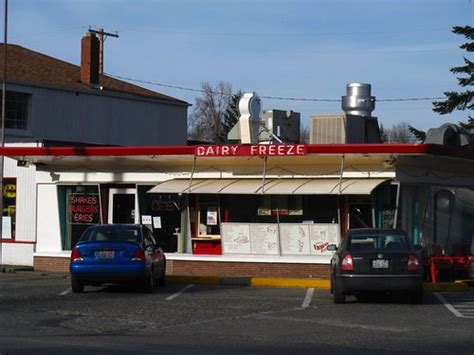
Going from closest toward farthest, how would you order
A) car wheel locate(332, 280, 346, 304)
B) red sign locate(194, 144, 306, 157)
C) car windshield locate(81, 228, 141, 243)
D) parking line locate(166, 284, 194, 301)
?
car wheel locate(332, 280, 346, 304), parking line locate(166, 284, 194, 301), car windshield locate(81, 228, 141, 243), red sign locate(194, 144, 306, 157)

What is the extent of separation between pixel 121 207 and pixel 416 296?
439 inches

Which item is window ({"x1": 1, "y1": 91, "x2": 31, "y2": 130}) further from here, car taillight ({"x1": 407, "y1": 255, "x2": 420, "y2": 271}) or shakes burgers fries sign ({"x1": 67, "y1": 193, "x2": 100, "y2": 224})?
car taillight ({"x1": 407, "y1": 255, "x2": 420, "y2": 271})

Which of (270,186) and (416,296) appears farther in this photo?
(270,186)

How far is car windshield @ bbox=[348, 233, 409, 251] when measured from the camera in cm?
1748

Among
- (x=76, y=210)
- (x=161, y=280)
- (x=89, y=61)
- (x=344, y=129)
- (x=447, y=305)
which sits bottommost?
(x=447, y=305)

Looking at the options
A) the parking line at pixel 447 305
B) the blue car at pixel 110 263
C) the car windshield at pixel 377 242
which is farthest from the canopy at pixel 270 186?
the blue car at pixel 110 263

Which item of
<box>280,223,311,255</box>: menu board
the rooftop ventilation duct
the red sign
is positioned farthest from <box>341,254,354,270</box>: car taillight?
the rooftop ventilation duct

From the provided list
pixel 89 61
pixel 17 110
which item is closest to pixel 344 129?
pixel 17 110

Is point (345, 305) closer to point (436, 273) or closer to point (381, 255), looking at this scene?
point (381, 255)

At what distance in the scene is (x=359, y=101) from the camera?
30.1 m

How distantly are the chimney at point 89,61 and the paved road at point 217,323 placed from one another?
20.0 meters

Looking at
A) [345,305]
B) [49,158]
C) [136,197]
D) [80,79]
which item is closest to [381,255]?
[345,305]

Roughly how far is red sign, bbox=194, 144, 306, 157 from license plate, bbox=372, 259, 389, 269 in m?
5.82

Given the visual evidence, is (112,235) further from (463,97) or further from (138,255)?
(463,97)
